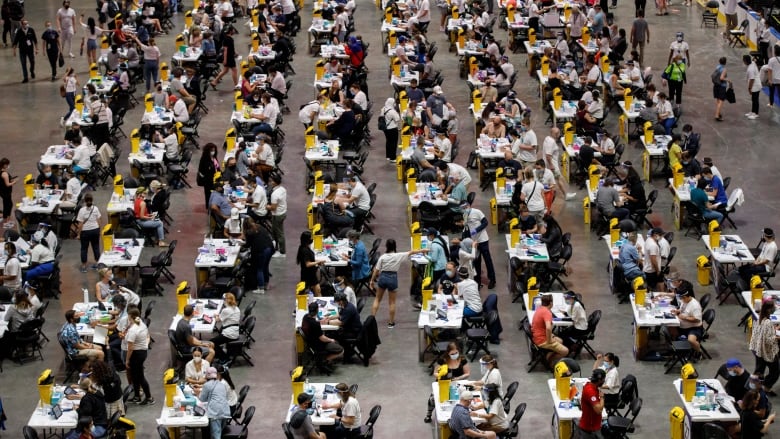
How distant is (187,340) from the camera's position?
22250 mm

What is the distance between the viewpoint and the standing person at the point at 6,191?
1091 inches

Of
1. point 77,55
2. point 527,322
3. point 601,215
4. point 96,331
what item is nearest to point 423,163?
point 601,215

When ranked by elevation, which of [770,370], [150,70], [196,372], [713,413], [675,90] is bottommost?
[770,370]

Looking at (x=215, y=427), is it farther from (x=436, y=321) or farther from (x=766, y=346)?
(x=766, y=346)

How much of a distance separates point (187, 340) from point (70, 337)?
184 centimetres

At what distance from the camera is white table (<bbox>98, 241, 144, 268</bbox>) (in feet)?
82.2

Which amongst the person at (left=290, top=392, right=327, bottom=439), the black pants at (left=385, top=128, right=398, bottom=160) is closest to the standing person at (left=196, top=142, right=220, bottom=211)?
the black pants at (left=385, top=128, right=398, bottom=160)

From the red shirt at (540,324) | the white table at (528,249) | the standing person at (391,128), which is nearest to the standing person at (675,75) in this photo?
the standing person at (391,128)

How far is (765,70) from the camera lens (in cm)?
3328

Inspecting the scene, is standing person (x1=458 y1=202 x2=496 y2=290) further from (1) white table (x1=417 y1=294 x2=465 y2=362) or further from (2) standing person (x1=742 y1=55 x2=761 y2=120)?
(2) standing person (x1=742 y1=55 x2=761 y2=120)

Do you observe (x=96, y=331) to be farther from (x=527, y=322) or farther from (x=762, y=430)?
(x=762, y=430)

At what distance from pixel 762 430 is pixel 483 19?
20102mm

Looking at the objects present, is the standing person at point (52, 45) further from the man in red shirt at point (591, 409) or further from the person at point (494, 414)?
the man in red shirt at point (591, 409)

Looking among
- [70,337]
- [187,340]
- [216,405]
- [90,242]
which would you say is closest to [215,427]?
[216,405]
